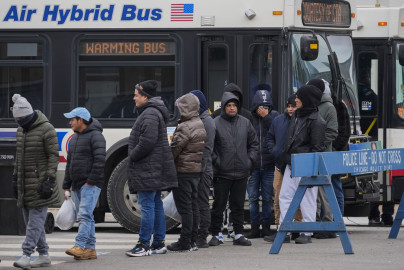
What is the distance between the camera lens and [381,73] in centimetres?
1812

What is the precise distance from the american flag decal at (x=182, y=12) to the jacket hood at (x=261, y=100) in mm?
1713

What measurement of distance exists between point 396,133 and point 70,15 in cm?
551

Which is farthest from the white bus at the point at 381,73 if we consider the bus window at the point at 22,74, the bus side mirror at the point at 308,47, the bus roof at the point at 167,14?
the bus window at the point at 22,74

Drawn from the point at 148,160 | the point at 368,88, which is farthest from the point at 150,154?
the point at 368,88

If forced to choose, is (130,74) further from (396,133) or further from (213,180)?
(396,133)

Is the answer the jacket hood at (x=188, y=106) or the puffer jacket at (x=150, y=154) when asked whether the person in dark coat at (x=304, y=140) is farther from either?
the puffer jacket at (x=150, y=154)

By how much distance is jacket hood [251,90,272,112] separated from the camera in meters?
13.5

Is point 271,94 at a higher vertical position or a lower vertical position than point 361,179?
higher

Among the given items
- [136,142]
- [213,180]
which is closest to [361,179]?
[213,180]

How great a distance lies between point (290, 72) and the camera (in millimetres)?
14367

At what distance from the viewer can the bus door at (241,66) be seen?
1448 cm

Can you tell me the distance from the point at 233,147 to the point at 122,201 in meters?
2.67

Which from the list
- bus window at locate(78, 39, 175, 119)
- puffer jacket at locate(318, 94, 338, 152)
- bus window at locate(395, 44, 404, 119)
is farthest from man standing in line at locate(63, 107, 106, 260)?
bus window at locate(395, 44, 404, 119)

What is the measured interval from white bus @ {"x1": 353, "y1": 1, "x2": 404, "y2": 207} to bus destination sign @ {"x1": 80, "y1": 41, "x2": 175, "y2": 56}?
428 cm
